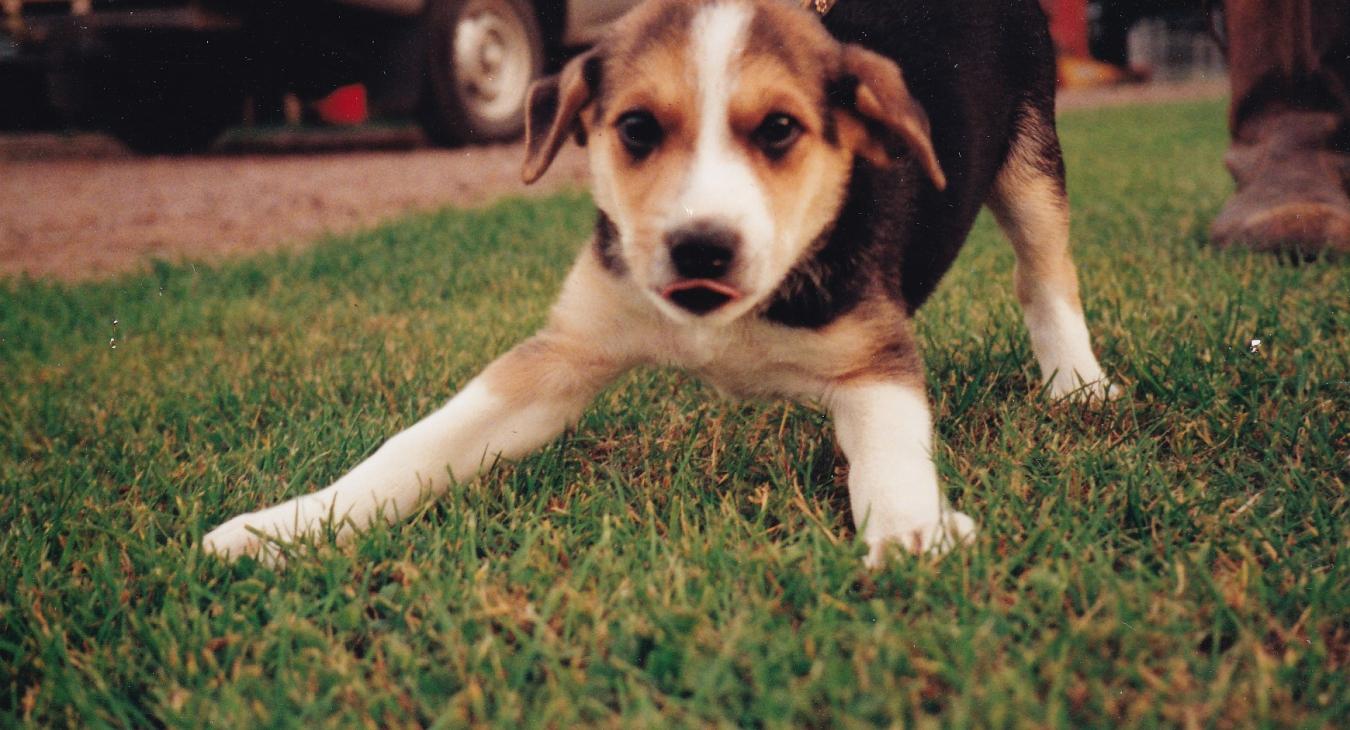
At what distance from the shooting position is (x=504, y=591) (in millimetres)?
1979

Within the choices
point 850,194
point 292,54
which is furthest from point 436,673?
point 292,54

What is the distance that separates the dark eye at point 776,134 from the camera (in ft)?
8.07

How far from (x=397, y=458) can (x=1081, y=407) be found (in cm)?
163

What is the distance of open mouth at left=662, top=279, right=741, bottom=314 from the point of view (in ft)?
7.61

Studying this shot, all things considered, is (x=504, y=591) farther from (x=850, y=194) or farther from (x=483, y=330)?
(x=483, y=330)

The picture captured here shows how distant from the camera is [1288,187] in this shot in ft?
15.4

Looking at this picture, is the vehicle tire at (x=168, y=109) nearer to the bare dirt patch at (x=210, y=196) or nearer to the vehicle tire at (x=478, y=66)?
the bare dirt patch at (x=210, y=196)

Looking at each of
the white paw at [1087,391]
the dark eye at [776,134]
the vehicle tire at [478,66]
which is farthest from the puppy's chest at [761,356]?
the vehicle tire at [478,66]

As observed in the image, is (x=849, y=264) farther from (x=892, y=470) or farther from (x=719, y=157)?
(x=892, y=470)

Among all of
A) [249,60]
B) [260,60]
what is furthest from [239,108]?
[260,60]

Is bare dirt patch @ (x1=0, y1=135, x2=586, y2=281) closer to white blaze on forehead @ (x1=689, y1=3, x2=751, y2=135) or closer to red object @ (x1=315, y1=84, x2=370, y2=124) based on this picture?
red object @ (x1=315, y1=84, x2=370, y2=124)

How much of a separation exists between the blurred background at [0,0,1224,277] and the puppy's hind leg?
4197mm

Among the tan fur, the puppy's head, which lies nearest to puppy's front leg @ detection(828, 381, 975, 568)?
the puppy's head

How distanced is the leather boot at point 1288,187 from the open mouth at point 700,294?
9.80 feet
